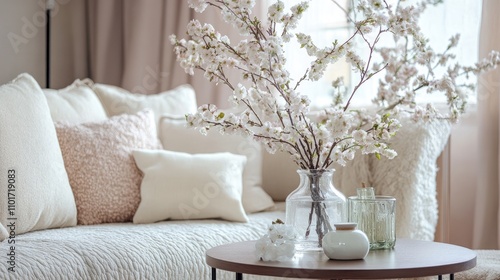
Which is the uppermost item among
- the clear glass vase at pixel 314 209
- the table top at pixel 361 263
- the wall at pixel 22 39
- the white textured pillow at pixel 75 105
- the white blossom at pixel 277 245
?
the wall at pixel 22 39

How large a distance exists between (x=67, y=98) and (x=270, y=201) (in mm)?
842

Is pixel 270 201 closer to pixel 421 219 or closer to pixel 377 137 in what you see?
pixel 421 219

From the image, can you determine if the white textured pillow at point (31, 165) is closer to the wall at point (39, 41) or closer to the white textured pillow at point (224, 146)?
the white textured pillow at point (224, 146)

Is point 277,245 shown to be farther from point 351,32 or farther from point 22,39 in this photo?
point 22,39

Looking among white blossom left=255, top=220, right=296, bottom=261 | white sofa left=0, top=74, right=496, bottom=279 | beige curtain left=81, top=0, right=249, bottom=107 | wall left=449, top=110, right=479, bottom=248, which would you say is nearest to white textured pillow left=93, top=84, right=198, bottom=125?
white sofa left=0, top=74, right=496, bottom=279

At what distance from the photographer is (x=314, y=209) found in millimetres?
1757

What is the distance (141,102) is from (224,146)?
0.41 m

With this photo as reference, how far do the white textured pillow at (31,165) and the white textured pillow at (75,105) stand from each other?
0.22 meters

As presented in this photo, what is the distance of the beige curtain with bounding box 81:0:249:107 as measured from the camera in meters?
3.73

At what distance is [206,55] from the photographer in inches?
67.4

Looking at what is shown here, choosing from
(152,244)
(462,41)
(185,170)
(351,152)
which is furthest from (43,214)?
(462,41)

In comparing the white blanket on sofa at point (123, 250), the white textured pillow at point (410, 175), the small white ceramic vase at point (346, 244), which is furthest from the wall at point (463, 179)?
the small white ceramic vase at point (346, 244)

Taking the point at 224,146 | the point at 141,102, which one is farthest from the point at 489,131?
the point at 141,102

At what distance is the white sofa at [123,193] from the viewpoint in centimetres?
204
